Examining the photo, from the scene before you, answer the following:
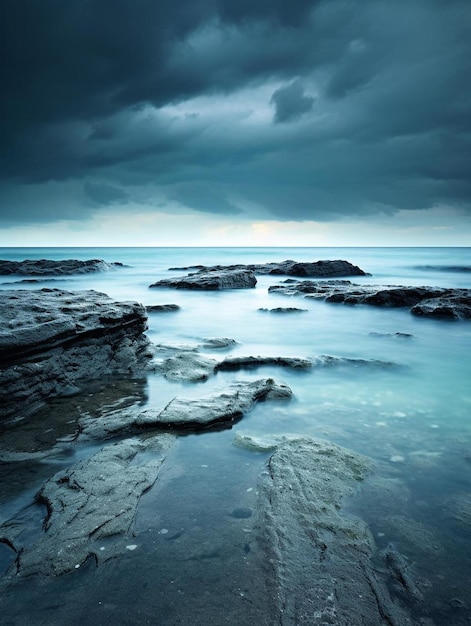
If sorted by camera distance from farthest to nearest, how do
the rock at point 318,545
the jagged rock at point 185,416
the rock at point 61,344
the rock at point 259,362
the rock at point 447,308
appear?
the rock at point 447,308 < the rock at point 259,362 < the rock at point 61,344 < the jagged rock at point 185,416 < the rock at point 318,545

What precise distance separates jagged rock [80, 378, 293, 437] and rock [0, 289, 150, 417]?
1087 millimetres

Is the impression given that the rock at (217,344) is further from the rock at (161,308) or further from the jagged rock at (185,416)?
the rock at (161,308)

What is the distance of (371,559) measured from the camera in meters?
2.45

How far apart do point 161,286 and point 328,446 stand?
59.0ft

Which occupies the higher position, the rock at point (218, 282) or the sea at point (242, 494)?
the rock at point (218, 282)

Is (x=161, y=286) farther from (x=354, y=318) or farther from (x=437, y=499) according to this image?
(x=437, y=499)

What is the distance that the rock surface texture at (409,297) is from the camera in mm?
12046

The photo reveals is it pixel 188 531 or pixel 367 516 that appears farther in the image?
pixel 367 516

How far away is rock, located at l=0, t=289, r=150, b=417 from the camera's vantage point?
4.88m

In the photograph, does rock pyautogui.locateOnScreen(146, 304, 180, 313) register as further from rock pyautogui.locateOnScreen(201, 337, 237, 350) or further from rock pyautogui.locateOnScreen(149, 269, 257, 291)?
rock pyautogui.locateOnScreen(149, 269, 257, 291)

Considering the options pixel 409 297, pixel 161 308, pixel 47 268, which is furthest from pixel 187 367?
pixel 47 268

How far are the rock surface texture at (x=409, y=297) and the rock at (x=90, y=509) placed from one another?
11034 mm

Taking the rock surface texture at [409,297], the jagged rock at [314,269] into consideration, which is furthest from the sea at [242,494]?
the jagged rock at [314,269]

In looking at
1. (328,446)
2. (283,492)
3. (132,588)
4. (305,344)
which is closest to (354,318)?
(305,344)
